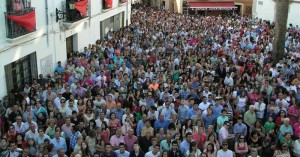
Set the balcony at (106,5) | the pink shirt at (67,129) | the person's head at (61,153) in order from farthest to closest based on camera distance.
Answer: the balcony at (106,5)
the pink shirt at (67,129)
the person's head at (61,153)

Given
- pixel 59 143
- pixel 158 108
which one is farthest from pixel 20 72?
pixel 59 143

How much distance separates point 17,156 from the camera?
25.6 feet

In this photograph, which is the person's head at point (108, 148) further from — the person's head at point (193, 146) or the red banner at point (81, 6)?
the red banner at point (81, 6)

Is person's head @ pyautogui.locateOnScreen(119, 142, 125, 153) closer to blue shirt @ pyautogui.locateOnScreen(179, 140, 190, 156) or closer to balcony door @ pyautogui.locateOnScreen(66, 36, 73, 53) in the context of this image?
blue shirt @ pyautogui.locateOnScreen(179, 140, 190, 156)

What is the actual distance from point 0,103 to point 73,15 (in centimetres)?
595

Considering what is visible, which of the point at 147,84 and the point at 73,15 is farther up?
the point at 73,15

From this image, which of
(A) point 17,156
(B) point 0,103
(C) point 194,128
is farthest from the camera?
(B) point 0,103

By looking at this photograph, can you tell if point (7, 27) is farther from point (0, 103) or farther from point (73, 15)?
point (73, 15)

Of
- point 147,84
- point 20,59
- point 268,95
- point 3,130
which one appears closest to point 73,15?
point 20,59

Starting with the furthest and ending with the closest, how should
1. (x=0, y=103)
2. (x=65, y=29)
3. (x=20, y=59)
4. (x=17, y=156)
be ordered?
(x=65, y=29) → (x=20, y=59) → (x=0, y=103) → (x=17, y=156)

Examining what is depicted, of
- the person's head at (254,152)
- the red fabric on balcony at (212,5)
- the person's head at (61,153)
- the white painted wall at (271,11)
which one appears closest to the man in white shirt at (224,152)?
the person's head at (254,152)

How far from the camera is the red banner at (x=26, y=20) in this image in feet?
38.0

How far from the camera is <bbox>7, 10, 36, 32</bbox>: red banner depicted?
11.6 metres

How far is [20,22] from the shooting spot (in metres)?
11.8
